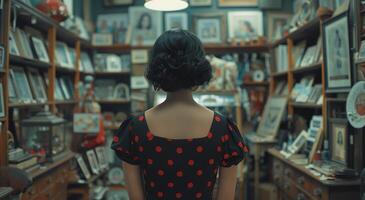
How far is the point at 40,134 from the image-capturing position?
3.02 metres

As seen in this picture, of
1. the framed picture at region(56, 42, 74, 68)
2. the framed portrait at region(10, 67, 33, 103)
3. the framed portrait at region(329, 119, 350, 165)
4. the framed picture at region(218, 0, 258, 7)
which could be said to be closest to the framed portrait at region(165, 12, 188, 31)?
the framed picture at region(218, 0, 258, 7)

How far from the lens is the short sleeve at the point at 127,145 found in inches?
49.6

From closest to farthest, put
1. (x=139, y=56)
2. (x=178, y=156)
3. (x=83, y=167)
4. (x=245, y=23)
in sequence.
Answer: (x=178, y=156), (x=83, y=167), (x=139, y=56), (x=245, y=23)

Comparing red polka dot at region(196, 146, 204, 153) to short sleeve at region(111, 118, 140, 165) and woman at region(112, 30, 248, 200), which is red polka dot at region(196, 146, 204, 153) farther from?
short sleeve at region(111, 118, 140, 165)

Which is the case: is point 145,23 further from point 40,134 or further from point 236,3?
point 40,134

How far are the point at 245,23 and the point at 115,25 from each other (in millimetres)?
1719

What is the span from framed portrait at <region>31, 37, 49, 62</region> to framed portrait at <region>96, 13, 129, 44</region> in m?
1.68

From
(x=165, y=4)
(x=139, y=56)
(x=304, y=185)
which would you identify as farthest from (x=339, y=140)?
(x=139, y=56)

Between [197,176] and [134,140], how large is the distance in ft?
0.78

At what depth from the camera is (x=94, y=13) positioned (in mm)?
5219

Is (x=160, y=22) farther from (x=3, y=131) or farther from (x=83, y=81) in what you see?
(x=3, y=131)

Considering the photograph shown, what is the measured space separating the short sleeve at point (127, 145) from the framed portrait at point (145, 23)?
3851 millimetres

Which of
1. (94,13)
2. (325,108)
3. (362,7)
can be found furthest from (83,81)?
(362,7)

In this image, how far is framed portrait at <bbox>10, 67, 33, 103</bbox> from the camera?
9.39ft
